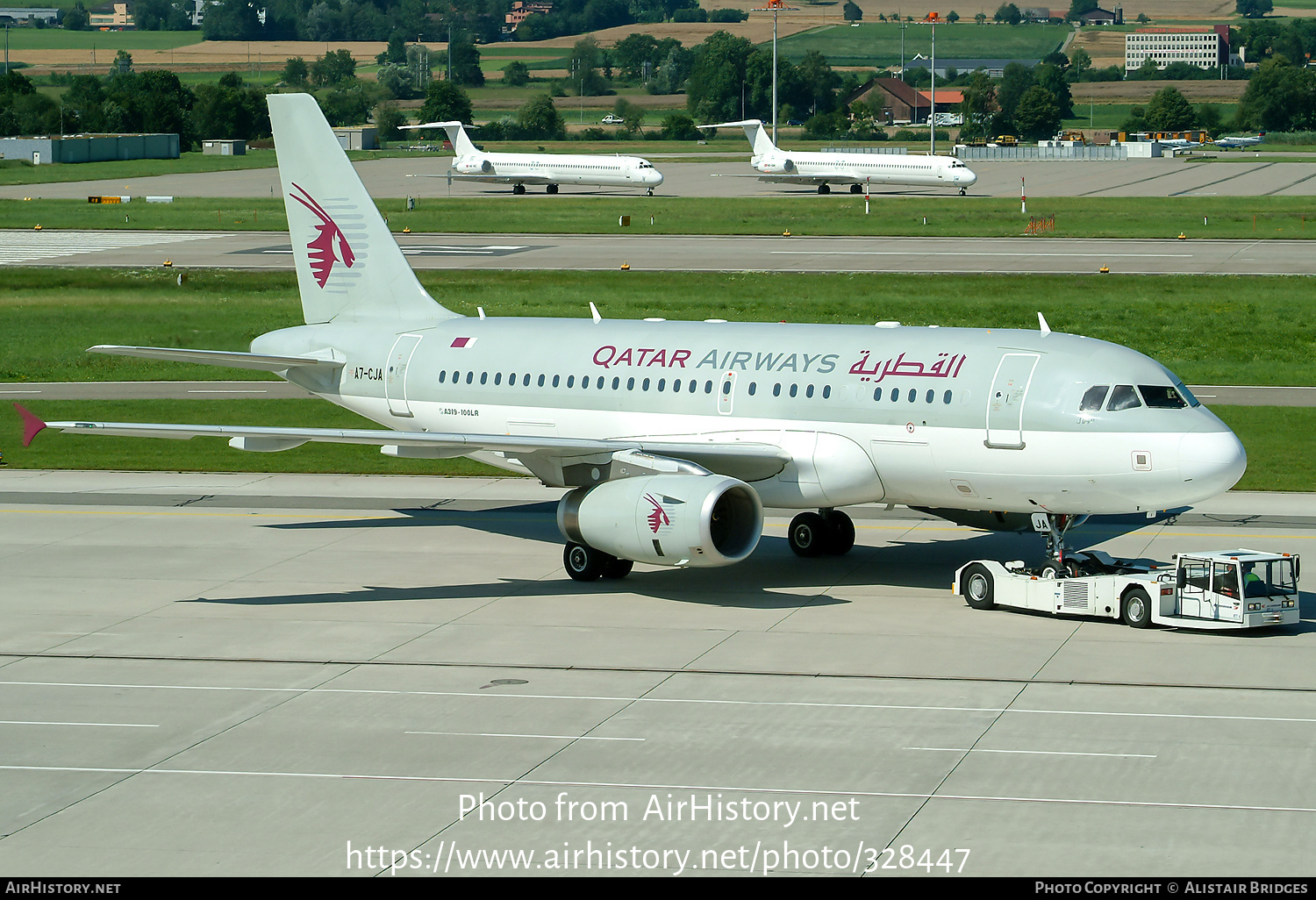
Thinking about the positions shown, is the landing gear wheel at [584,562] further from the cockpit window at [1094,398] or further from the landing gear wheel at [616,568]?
the cockpit window at [1094,398]

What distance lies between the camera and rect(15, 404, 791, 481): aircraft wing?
2912 centimetres

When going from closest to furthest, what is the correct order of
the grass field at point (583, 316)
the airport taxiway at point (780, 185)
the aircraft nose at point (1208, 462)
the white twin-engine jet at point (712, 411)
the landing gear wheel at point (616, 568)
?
the aircraft nose at point (1208, 462) → the white twin-engine jet at point (712, 411) → the landing gear wheel at point (616, 568) → the grass field at point (583, 316) → the airport taxiway at point (780, 185)

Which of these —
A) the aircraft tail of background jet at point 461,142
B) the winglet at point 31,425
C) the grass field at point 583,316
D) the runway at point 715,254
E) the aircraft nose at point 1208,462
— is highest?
the aircraft tail of background jet at point 461,142

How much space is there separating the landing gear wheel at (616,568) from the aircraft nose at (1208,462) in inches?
413

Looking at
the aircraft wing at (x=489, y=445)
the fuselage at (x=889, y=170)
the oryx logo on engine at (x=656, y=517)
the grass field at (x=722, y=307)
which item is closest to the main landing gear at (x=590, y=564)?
the aircraft wing at (x=489, y=445)

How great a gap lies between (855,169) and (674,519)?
374ft

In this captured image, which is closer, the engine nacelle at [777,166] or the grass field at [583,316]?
the grass field at [583,316]

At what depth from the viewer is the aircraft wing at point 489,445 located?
29125 mm

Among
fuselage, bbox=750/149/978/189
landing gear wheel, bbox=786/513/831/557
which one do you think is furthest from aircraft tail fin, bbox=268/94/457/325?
fuselage, bbox=750/149/978/189

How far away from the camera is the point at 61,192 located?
140000mm

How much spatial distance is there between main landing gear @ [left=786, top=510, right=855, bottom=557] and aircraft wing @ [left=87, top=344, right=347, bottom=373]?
36.5 feet

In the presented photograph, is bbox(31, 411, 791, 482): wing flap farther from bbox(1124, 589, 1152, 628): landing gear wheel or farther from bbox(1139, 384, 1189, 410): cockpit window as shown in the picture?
bbox(1124, 589, 1152, 628): landing gear wheel

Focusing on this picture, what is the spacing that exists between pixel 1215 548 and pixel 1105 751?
46.5ft
